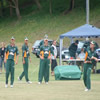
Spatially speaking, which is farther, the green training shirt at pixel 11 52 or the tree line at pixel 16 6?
the tree line at pixel 16 6

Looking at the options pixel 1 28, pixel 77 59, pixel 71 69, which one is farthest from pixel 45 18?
pixel 71 69

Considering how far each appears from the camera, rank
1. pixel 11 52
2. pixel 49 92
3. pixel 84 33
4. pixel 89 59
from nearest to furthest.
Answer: pixel 49 92
pixel 89 59
pixel 11 52
pixel 84 33

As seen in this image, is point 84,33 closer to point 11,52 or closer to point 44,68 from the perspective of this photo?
point 44,68

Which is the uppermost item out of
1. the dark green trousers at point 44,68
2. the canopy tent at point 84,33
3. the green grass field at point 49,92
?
the canopy tent at point 84,33

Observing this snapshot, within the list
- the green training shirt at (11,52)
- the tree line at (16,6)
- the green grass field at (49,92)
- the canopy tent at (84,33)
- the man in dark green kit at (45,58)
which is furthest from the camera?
the tree line at (16,6)

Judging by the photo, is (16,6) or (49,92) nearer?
(49,92)

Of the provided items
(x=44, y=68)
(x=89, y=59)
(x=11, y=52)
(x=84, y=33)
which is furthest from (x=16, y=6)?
(x=89, y=59)

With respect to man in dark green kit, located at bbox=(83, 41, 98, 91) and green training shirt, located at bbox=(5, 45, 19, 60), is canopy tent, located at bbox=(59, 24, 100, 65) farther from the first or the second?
man in dark green kit, located at bbox=(83, 41, 98, 91)

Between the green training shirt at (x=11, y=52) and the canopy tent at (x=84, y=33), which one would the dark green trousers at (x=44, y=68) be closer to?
the green training shirt at (x=11, y=52)

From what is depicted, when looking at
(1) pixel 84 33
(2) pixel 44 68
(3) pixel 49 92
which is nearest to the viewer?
(3) pixel 49 92

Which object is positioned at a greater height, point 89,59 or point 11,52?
Answer: point 11,52

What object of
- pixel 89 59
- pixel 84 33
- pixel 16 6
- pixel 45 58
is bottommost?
pixel 89 59

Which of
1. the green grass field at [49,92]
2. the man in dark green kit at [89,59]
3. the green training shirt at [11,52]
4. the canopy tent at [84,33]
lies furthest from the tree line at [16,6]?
the man in dark green kit at [89,59]

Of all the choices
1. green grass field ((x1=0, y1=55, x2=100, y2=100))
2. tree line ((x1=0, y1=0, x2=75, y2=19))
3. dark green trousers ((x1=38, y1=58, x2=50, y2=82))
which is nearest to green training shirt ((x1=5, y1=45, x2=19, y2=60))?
green grass field ((x1=0, y1=55, x2=100, y2=100))
